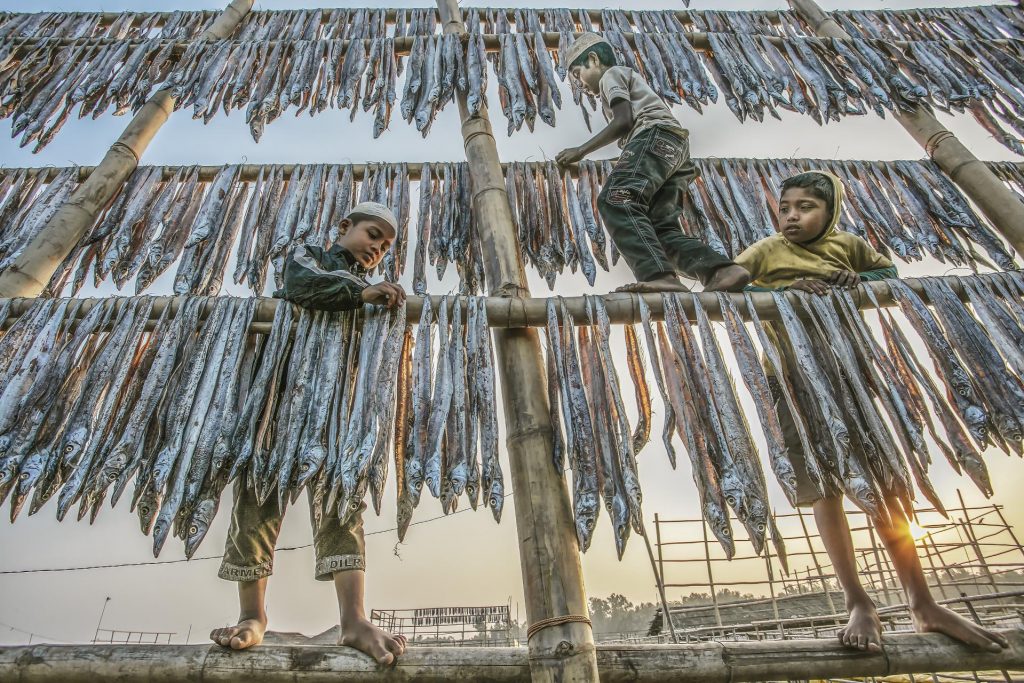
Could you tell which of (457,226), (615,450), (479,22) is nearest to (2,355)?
(457,226)

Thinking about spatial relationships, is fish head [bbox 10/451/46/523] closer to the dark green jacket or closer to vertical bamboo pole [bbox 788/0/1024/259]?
the dark green jacket

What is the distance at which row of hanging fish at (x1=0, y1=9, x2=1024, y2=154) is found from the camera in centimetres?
360

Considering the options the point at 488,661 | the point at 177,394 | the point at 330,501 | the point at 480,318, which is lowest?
the point at 488,661

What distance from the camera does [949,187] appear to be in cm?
388

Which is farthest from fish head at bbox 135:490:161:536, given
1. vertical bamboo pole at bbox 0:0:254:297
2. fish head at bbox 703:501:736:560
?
fish head at bbox 703:501:736:560

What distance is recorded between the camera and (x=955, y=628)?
2.07m

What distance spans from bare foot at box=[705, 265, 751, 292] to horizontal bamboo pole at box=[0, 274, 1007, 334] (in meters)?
0.09

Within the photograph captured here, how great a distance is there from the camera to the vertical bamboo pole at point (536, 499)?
188 cm

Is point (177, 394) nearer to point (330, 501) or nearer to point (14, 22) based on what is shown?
point (330, 501)

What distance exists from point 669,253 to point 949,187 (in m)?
2.43

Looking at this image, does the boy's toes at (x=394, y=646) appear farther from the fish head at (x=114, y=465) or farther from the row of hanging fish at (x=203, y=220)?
the row of hanging fish at (x=203, y=220)

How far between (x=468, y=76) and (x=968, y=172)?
3.36 meters

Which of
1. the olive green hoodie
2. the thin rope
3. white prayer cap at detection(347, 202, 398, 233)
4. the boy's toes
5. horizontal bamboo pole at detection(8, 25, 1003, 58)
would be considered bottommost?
the boy's toes

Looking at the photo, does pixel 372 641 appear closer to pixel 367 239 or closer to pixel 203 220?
pixel 367 239
